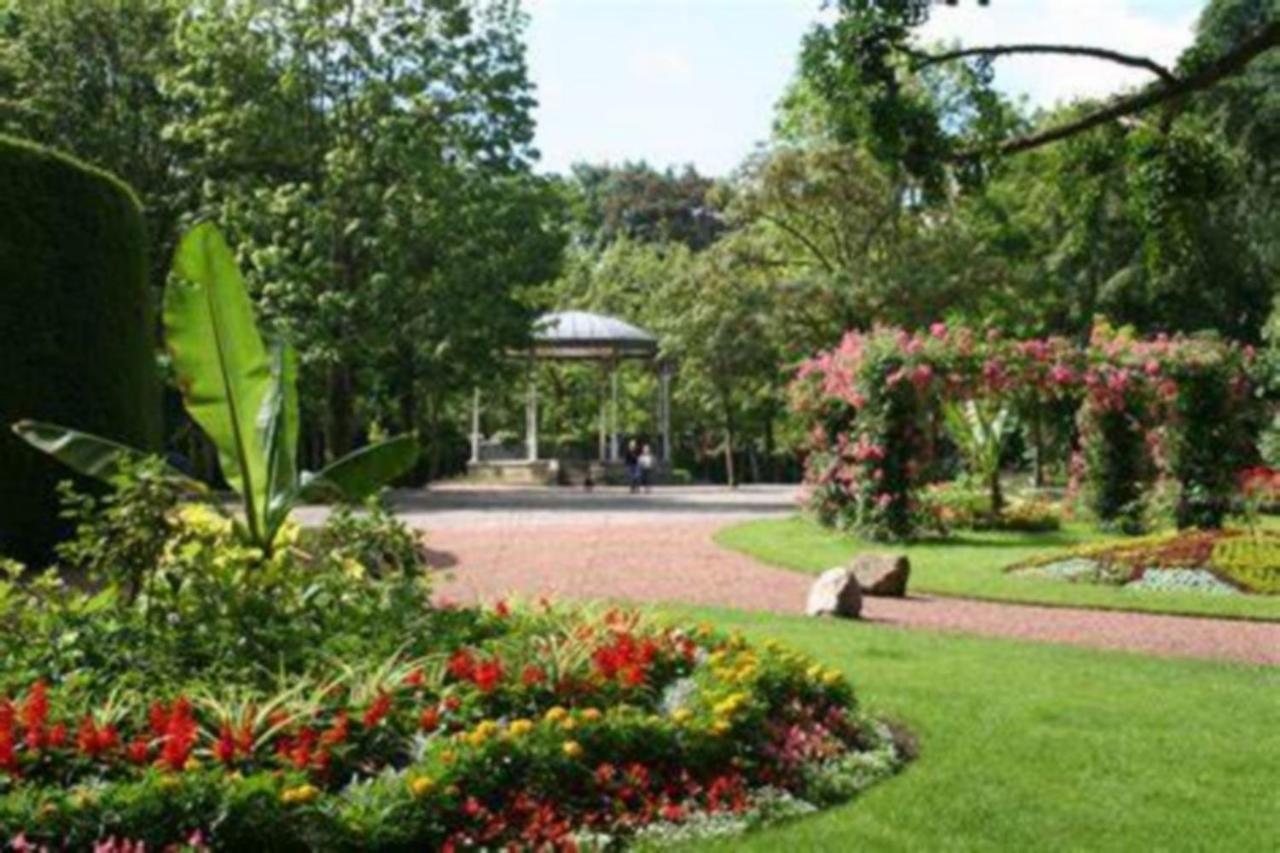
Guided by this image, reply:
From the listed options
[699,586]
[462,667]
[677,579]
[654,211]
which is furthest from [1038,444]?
[654,211]

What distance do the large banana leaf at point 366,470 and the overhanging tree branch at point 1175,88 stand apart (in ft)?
19.7

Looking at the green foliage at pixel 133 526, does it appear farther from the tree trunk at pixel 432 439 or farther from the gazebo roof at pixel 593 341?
the gazebo roof at pixel 593 341

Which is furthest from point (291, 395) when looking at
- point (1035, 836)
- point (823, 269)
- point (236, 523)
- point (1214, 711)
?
point (823, 269)

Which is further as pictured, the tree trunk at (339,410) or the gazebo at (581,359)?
the gazebo at (581,359)

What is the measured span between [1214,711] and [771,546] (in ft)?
40.5

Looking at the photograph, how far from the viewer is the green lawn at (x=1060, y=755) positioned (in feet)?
19.7

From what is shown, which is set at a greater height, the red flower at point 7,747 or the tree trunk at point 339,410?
the tree trunk at point 339,410

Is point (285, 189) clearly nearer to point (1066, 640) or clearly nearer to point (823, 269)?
point (823, 269)

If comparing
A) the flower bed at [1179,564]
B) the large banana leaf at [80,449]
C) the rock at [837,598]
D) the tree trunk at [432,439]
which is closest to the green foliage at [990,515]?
the flower bed at [1179,564]

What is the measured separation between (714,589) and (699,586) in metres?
0.30

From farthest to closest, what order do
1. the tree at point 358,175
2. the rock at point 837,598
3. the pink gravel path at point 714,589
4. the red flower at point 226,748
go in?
the tree at point 358,175
the rock at point 837,598
the pink gravel path at point 714,589
the red flower at point 226,748

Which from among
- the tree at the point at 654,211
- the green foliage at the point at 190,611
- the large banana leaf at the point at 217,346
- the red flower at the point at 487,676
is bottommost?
the red flower at the point at 487,676

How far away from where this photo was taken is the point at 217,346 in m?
8.68

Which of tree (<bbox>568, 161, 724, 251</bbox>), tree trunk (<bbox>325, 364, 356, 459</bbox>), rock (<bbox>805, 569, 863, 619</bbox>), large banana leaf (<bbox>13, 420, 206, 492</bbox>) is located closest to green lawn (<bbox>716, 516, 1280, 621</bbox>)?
rock (<bbox>805, 569, 863, 619</bbox>)
